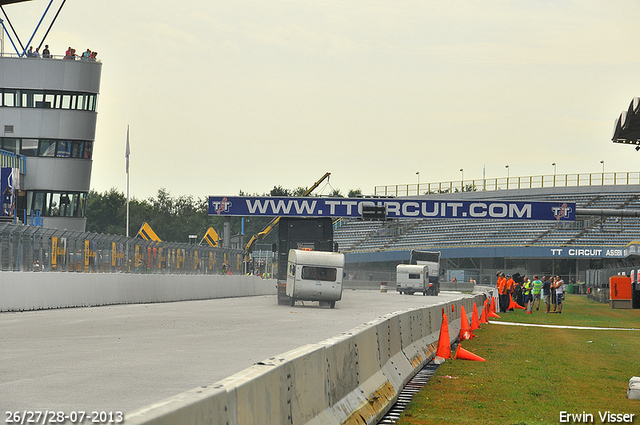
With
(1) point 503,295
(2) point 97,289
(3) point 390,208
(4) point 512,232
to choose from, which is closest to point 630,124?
(2) point 97,289

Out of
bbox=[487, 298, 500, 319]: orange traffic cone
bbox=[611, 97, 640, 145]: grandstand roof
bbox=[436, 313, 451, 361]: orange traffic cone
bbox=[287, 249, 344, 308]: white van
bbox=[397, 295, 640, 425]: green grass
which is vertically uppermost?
bbox=[611, 97, 640, 145]: grandstand roof

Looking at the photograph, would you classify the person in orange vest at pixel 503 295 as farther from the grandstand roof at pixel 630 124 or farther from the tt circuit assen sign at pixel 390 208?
the grandstand roof at pixel 630 124

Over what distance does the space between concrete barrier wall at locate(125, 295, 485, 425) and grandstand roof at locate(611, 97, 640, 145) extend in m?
4.86

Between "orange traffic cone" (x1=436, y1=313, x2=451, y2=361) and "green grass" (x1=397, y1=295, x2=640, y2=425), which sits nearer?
"green grass" (x1=397, y1=295, x2=640, y2=425)

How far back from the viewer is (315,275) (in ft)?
114

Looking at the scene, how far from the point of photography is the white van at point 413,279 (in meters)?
70.1

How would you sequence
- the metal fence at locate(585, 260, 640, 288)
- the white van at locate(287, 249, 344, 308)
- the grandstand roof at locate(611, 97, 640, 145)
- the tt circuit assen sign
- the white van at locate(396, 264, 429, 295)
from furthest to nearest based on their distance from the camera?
the white van at locate(396, 264, 429, 295), the tt circuit assen sign, the metal fence at locate(585, 260, 640, 288), the white van at locate(287, 249, 344, 308), the grandstand roof at locate(611, 97, 640, 145)

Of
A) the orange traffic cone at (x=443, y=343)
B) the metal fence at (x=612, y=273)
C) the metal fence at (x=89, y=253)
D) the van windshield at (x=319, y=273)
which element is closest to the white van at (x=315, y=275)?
the van windshield at (x=319, y=273)

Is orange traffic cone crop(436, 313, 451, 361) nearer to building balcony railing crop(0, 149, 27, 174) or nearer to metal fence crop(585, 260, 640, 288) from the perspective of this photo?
metal fence crop(585, 260, 640, 288)

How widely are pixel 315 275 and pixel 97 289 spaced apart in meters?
8.87

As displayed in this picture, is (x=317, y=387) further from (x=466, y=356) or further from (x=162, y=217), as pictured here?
(x=162, y=217)

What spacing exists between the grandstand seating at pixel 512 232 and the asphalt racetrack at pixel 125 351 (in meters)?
62.6

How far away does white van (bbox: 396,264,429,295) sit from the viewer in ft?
230

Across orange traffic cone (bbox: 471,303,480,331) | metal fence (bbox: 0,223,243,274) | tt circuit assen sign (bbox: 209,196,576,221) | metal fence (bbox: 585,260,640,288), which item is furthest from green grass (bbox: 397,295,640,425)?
tt circuit assen sign (bbox: 209,196,576,221)
